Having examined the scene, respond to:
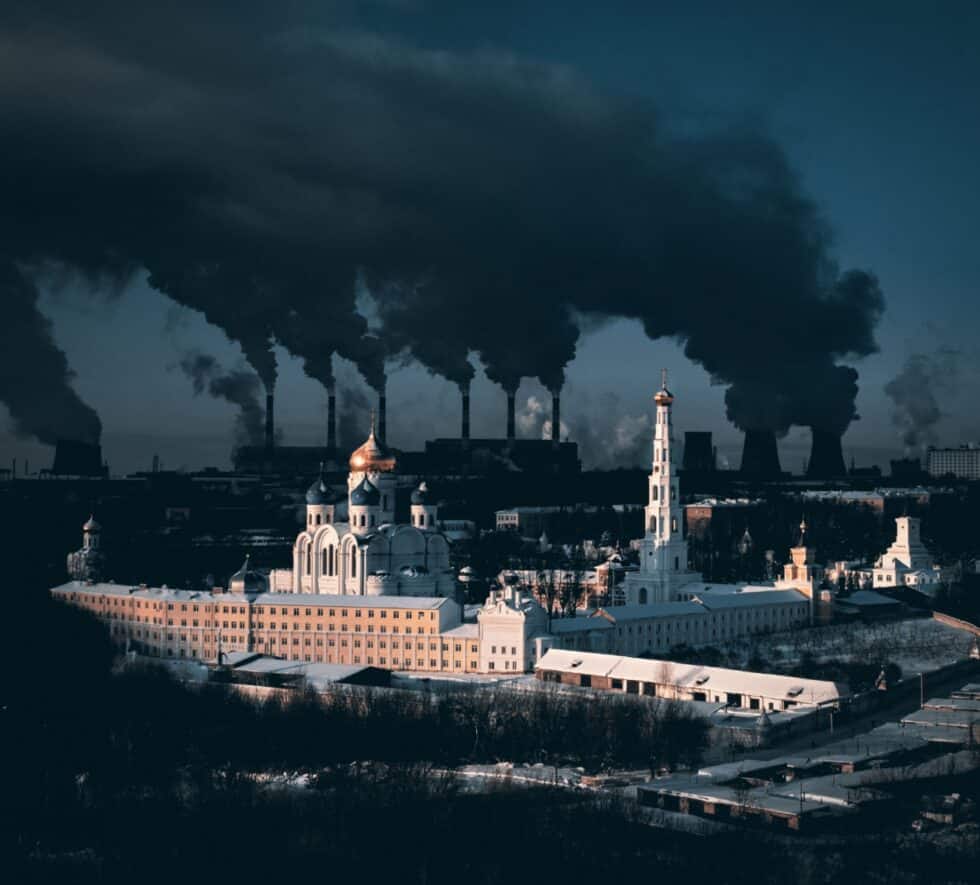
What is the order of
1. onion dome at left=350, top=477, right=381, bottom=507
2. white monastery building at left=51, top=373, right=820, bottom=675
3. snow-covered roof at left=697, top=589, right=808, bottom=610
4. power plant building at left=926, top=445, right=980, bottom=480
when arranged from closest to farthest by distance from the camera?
white monastery building at left=51, top=373, right=820, bottom=675 < snow-covered roof at left=697, top=589, right=808, bottom=610 < onion dome at left=350, top=477, right=381, bottom=507 < power plant building at left=926, top=445, right=980, bottom=480

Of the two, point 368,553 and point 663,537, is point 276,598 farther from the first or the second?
point 663,537

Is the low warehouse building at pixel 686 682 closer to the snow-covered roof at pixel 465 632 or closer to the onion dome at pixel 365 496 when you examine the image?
the snow-covered roof at pixel 465 632

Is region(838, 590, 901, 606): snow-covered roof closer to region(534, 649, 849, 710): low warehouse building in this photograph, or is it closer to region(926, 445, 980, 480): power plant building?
region(534, 649, 849, 710): low warehouse building

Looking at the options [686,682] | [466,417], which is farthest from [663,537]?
[466,417]

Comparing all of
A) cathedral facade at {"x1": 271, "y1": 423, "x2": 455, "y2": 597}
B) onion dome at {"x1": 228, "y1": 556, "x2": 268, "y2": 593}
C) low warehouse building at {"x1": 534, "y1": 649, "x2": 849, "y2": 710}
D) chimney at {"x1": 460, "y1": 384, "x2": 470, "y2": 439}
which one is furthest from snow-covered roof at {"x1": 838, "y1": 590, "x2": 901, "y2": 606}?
chimney at {"x1": 460, "y1": 384, "x2": 470, "y2": 439}

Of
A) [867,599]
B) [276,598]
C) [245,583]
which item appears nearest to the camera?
[276,598]
